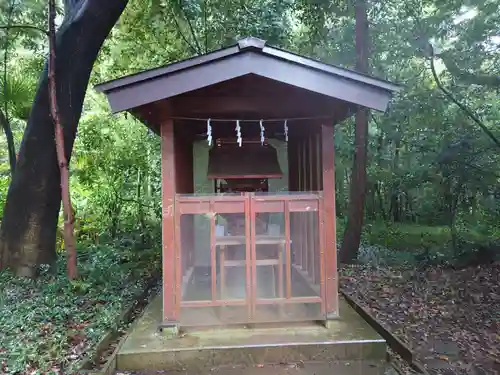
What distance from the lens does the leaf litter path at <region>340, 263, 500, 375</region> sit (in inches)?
175

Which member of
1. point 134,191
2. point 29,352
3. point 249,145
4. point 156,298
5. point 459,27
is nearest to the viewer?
point 29,352

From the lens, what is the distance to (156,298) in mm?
5688

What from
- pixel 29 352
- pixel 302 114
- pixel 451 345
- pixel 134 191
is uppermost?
pixel 302 114

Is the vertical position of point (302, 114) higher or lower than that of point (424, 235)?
higher

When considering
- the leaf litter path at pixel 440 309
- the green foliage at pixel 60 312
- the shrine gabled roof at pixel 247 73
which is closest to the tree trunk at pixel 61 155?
the green foliage at pixel 60 312

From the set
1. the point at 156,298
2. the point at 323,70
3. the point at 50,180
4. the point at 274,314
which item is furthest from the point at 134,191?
the point at 323,70

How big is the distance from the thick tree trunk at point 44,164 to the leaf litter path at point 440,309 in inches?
189

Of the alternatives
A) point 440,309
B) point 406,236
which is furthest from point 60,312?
point 406,236

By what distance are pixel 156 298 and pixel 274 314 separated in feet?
6.28

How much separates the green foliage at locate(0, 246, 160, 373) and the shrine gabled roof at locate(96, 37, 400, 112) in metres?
2.32

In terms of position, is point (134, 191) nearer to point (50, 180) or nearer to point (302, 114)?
point (50, 180)

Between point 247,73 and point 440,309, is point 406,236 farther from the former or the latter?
point 247,73

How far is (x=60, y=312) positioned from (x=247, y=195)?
254 centimetres

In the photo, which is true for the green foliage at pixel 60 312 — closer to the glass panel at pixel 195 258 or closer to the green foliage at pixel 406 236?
the glass panel at pixel 195 258
